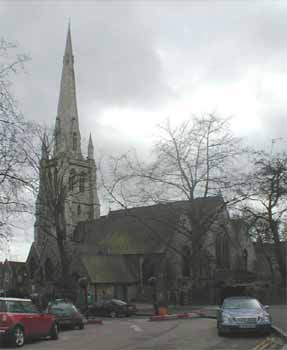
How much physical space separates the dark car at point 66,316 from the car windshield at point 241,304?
7981mm

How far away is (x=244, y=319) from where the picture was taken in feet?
60.1

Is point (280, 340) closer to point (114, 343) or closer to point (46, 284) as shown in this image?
point (114, 343)

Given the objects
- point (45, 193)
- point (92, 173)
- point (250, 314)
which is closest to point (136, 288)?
point (92, 173)

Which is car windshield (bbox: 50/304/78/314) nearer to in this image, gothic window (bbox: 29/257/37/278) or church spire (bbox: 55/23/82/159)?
gothic window (bbox: 29/257/37/278)

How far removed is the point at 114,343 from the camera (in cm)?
1758

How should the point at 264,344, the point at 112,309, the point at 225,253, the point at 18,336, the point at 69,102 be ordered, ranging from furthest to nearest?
the point at 69,102 → the point at 225,253 → the point at 112,309 → the point at 18,336 → the point at 264,344

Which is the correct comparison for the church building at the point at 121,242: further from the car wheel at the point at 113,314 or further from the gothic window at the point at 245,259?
the car wheel at the point at 113,314

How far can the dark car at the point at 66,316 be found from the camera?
24594 millimetres

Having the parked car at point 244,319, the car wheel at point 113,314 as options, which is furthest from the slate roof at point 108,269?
the parked car at point 244,319

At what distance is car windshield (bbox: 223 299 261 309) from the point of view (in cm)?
1939

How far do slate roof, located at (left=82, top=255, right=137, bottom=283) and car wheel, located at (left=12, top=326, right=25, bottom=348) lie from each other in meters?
38.6

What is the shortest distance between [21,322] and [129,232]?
169 feet

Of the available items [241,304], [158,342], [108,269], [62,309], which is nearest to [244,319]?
[241,304]

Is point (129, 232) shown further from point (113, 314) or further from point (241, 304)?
point (241, 304)
